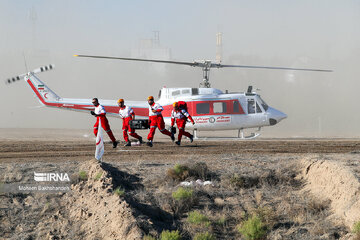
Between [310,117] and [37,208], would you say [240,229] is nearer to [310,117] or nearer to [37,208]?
[37,208]

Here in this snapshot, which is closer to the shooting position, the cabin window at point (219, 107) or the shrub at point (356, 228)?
the shrub at point (356, 228)

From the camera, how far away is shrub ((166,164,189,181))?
39.3 feet

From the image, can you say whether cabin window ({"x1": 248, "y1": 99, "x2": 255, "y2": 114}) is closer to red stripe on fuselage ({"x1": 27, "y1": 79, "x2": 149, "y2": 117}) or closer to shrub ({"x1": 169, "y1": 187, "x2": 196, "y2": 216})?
red stripe on fuselage ({"x1": 27, "y1": 79, "x2": 149, "y2": 117})

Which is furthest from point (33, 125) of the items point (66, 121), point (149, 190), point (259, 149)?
point (149, 190)

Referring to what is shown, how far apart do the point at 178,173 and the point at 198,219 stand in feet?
9.10

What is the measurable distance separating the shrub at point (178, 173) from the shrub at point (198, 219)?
2.34 metres

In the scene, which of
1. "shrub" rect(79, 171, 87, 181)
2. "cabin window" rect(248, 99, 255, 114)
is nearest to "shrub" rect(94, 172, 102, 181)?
"shrub" rect(79, 171, 87, 181)

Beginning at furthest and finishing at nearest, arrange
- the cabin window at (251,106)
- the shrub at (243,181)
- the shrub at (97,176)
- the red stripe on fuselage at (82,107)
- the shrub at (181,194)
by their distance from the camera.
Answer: the cabin window at (251,106) → the red stripe on fuselage at (82,107) → the shrub at (243,181) → the shrub at (97,176) → the shrub at (181,194)

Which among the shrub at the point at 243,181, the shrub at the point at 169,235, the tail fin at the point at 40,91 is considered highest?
the tail fin at the point at 40,91

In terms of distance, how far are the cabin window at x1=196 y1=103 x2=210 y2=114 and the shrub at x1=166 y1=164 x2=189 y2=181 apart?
11982 millimetres

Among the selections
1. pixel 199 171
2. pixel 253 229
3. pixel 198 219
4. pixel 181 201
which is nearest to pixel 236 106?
pixel 199 171

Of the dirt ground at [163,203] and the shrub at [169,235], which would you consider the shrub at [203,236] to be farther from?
the shrub at [169,235]

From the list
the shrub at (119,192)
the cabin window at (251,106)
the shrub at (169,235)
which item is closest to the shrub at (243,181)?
A: the shrub at (119,192)

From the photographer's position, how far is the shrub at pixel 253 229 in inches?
356
